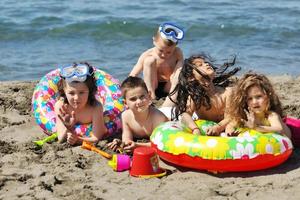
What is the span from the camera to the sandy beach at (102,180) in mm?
4445

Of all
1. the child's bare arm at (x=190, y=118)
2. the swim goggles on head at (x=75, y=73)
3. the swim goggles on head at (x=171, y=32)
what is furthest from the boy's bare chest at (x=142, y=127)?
the swim goggles on head at (x=171, y=32)

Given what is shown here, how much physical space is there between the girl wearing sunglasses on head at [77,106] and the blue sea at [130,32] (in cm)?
335

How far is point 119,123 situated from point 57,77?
3.59 feet

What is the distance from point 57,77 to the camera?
655 cm

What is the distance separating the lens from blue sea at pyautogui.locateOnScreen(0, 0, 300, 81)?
9.90m

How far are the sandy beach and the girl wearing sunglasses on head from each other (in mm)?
177

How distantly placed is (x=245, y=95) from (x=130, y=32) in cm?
767

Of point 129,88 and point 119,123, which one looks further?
point 119,123

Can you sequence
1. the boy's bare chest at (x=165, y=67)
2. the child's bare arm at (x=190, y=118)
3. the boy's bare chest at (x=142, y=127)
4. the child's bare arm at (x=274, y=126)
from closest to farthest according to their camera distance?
1. the child's bare arm at (x=274, y=126)
2. the child's bare arm at (x=190, y=118)
3. the boy's bare chest at (x=142, y=127)
4. the boy's bare chest at (x=165, y=67)

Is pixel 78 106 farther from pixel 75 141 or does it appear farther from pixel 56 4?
pixel 56 4

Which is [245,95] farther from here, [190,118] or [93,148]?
[93,148]

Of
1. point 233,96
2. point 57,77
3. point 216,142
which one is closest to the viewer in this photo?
point 216,142

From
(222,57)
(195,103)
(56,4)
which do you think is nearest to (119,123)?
(195,103)

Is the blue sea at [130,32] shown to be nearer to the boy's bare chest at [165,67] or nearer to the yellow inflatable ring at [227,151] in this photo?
the boy's bare chest at [165,67]
